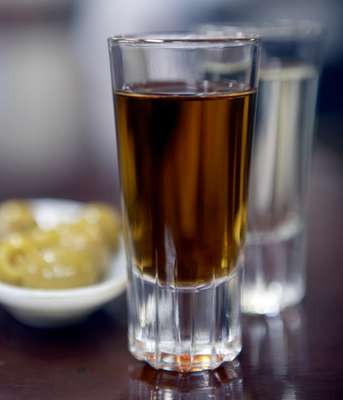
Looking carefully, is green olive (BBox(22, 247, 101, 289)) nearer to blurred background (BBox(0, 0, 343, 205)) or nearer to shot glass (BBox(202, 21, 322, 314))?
shot glass (BBox(202, 21, 322, 314))

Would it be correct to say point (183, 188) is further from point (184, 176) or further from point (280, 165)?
point (280, 165)

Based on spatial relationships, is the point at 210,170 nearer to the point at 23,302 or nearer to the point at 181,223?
the point at 181,223

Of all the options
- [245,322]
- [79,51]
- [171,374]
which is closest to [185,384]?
[171,374]

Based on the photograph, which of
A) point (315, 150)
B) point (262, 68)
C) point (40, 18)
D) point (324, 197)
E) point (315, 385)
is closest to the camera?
point (315, 385)

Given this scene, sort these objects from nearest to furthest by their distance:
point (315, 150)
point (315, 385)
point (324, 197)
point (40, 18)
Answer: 1. point (315, 385)
2. point (324, 197)
3. point (315, 150)
4. point (40, 18)

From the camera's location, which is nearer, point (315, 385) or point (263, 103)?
point (315, 385)

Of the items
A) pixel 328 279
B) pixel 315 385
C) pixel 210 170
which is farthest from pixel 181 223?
pixel 328 279

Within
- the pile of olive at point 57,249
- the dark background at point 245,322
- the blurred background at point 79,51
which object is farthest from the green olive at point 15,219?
the blurred background at point 79,51
